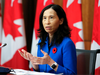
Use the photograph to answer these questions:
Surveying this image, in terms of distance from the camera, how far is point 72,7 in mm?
1875

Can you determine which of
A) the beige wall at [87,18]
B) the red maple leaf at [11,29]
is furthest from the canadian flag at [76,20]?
the red maple leaf at [11,29]

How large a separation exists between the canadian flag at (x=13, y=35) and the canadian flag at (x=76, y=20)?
945mm

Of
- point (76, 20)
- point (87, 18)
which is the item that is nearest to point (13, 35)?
point (76, 20)

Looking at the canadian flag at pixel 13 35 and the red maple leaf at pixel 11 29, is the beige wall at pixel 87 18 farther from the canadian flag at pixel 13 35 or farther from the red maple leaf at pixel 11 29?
the red maple leaf at pixel 11 29

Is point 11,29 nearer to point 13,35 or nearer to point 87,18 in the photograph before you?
point 13,35

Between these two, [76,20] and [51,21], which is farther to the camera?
[76,20]

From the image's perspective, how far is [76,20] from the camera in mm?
1836

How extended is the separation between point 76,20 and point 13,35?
1.23 m

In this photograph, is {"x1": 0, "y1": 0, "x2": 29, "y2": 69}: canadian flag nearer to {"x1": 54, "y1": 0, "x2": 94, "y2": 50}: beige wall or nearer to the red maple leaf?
the red maple leaf

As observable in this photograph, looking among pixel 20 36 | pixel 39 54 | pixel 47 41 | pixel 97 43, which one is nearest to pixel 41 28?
pixel 47 41

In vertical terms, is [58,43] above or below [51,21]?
below

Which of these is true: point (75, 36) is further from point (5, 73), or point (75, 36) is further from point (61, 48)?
point (5, 73)

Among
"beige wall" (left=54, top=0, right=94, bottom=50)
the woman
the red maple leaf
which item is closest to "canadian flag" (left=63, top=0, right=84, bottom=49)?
"beige wall" (left=54, top=0, right=94, bottom=50)

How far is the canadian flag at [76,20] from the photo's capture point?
179 centimetres
